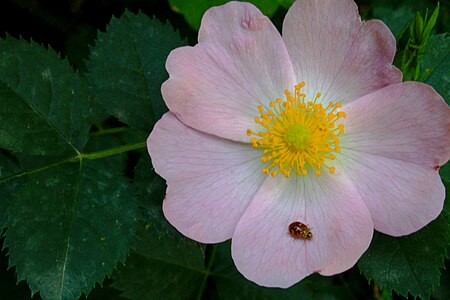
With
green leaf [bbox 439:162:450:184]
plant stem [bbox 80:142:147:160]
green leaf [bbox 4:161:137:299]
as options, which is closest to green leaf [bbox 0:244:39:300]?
green leaf [bbox 4:161:137:299]

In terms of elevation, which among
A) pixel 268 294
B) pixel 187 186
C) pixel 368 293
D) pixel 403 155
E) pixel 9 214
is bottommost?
pixel 368 293

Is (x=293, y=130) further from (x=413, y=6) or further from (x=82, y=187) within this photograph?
(x=413, y=6)

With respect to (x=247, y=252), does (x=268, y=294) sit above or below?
below

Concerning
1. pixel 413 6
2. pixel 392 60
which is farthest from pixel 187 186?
pixel 413 6

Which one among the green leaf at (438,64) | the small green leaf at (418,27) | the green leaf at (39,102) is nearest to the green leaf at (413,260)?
the green leaf at (438,64)

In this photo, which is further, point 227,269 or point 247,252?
point 227,269

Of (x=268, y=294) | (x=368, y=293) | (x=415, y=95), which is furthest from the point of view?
(x=368, y=293)
